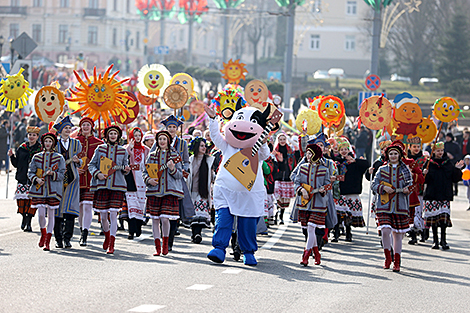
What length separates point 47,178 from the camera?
1111 cm

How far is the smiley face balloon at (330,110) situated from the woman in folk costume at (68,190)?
20.7 ft

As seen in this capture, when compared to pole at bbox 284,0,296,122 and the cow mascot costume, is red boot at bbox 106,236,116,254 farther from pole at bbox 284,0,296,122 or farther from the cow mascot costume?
pole at bbox 284,0,296,122

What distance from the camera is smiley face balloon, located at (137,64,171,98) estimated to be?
1795 centimetres

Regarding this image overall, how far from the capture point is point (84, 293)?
8008 mm

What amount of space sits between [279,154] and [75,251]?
205 inches

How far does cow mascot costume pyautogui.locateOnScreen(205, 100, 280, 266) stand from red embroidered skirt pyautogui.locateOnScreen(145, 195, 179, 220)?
32.9 inches

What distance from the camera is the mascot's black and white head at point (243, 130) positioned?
10391 mm

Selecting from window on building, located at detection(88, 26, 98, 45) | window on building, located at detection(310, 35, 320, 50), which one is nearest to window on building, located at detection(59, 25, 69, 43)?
window on building, located at detection(88, 26, 98, 45)

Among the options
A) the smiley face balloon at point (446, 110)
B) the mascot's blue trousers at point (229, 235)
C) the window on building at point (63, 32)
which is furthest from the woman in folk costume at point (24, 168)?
the window on building at point (63, 32)

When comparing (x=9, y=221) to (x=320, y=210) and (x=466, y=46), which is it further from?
(x=466, y=46)

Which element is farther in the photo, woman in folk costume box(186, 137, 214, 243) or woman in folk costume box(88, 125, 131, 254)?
woman in folk costume box(186, 137, 214, 243)

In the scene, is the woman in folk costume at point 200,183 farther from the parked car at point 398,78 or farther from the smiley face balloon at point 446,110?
the parked car at point 398,78

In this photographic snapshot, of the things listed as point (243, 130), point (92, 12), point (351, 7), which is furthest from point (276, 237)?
point (92, 12)

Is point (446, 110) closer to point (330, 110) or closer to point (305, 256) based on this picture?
point (330, 110)
